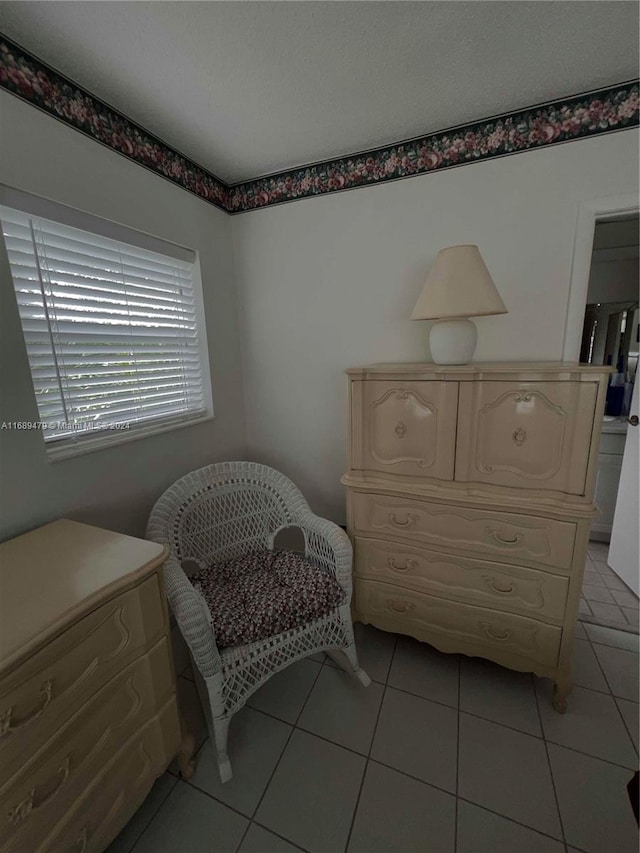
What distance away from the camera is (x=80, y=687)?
0.84 meters

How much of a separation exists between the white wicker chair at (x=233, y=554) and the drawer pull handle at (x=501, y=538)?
0.56 metres

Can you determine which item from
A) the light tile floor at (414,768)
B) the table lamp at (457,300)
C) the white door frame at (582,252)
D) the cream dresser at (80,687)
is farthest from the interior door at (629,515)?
the cream dresser at (80,687)

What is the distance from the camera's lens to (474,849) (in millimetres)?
1003

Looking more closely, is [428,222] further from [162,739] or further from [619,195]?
[162,739]

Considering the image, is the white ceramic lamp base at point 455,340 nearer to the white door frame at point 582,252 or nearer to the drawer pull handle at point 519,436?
the drawer pull handle at point 519,436

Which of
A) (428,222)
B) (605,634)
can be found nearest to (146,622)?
(428,222)

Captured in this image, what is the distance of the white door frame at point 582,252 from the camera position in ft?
4.54

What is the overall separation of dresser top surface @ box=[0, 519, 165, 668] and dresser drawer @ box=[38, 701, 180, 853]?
0.50m

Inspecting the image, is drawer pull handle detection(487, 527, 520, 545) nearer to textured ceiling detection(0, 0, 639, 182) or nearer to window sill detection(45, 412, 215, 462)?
window sill detection(45, 412, 215, 462)

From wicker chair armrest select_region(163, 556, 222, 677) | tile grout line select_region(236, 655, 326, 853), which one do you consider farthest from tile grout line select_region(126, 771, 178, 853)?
wicker chair armrest select_region(163, 556, 222, 677)

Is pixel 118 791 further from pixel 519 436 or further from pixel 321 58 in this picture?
pixel 321 58

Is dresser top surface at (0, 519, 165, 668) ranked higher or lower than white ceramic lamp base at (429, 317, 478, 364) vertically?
lower

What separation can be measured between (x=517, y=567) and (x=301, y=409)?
1.31 meters

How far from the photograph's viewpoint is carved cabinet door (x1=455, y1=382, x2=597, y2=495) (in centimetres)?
120
